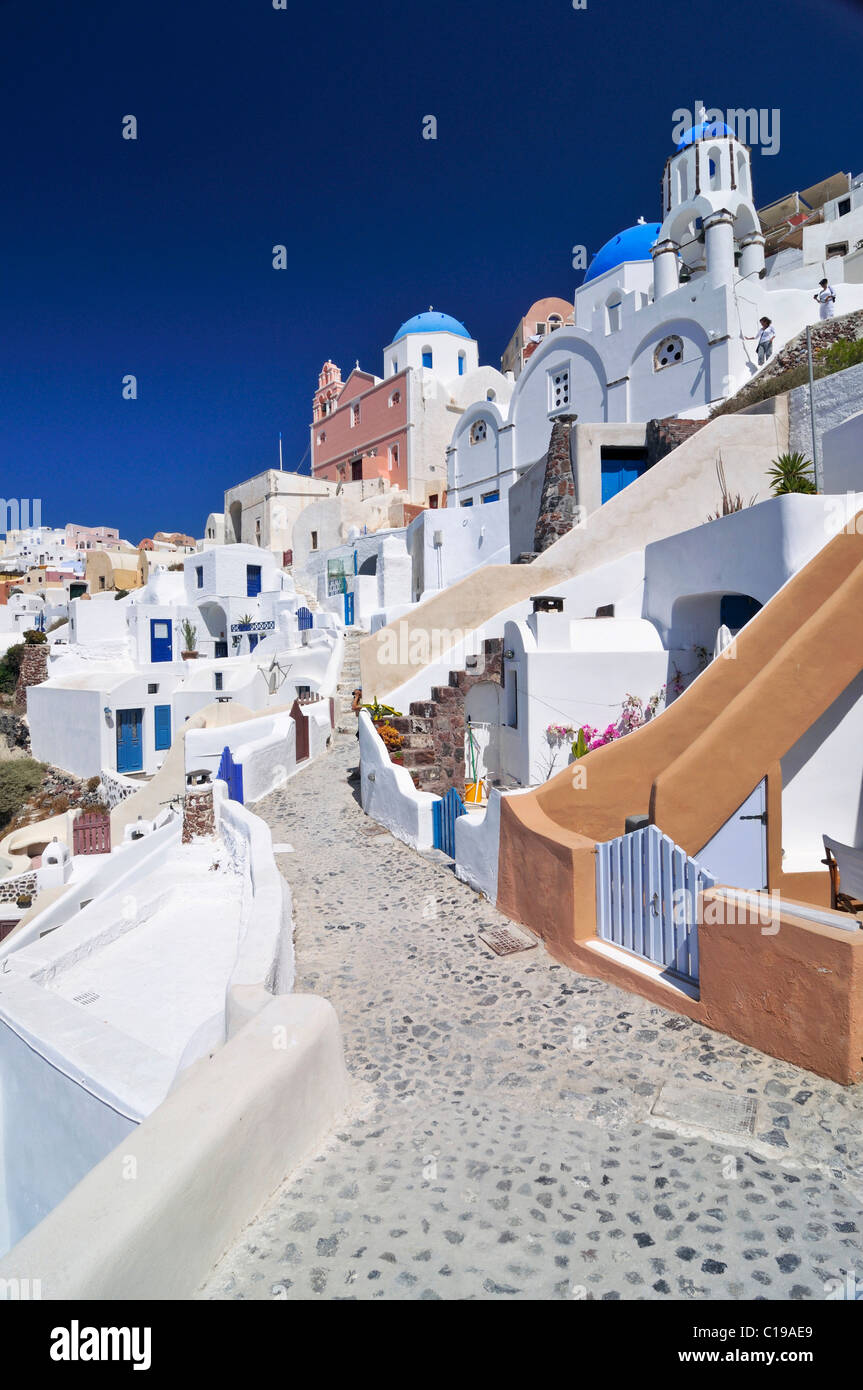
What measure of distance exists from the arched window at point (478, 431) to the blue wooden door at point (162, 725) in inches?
687

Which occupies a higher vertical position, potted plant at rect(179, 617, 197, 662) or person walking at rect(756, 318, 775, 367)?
person walking at rect(756, 318, 775, 367)

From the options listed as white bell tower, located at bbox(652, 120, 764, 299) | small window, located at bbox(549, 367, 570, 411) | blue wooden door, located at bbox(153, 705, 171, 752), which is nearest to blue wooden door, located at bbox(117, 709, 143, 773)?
blue wooden door, located at bbox(153, 705, 171, 752)

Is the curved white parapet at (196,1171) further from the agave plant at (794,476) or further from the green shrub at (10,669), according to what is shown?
the green shrub at (10,669)

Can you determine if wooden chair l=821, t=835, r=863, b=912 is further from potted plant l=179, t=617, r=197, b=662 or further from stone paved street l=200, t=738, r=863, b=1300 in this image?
potted plant l=179, t=617, r=197, b=662

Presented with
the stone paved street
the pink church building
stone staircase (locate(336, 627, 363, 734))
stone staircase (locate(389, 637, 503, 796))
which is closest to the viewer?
the stone paved street

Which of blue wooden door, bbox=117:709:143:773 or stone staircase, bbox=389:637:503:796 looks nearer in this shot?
stone staircase, bbox=389:637:503:796

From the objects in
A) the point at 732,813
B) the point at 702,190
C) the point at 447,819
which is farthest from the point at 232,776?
the point at 702,190

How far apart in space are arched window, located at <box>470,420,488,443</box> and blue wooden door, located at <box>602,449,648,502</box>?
14.2 m

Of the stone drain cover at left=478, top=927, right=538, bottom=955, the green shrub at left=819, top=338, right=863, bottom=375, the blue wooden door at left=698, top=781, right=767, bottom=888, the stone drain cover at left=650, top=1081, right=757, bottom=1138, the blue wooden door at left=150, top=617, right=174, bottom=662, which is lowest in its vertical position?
the stone drain cover at left=478, top=927, right=538, bottom=955

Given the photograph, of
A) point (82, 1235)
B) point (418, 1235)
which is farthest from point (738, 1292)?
point (82, 1235)

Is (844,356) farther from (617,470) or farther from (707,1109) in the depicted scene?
(707,1109)

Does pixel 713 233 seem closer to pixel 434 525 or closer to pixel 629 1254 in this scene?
pixel 434 525

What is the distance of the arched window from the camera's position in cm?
2978
